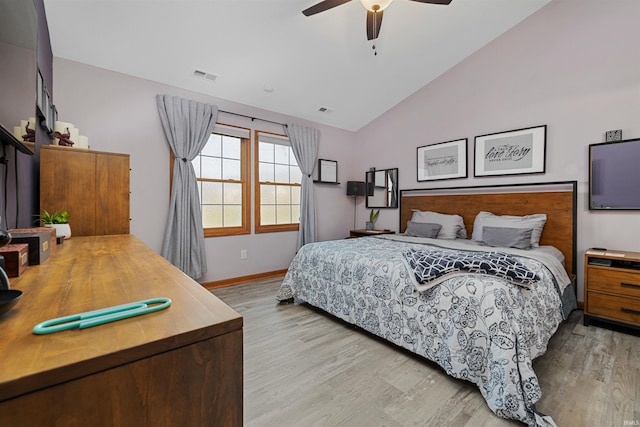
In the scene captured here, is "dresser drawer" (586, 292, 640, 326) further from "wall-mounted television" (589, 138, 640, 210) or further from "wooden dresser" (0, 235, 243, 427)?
"wooden dresser" (0, 235, 243, 427)

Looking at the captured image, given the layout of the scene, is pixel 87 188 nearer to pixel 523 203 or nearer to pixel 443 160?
pixel 443 160

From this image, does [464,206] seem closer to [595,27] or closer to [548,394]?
[595,27]

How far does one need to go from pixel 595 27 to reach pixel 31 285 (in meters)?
4.62

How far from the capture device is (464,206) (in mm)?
3770

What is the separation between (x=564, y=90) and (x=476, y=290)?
9.15ft

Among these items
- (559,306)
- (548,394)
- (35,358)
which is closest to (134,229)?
(35,358)

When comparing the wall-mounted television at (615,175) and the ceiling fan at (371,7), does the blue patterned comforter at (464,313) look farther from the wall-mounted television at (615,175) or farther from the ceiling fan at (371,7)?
the ceiling fan at (371,7)

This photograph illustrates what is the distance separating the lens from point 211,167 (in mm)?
3840

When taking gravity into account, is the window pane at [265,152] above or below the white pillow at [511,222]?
above

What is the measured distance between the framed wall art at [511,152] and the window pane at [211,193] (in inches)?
134

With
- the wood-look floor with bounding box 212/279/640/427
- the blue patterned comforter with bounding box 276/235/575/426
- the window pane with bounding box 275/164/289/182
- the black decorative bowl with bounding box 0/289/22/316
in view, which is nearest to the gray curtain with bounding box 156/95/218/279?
Result: the window pane with bounding box 275/164/289/182

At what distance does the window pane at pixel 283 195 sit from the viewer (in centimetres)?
448

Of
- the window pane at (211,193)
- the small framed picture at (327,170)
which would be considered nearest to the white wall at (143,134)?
the window pane at (211,193)

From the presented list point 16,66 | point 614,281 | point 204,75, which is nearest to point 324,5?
point 204,75
